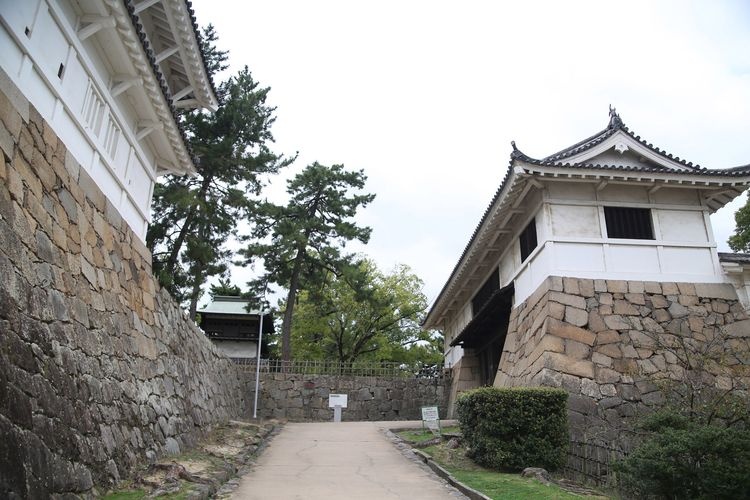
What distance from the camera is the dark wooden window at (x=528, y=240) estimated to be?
548 inches

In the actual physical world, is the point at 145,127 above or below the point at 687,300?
above

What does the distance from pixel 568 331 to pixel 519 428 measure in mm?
3821

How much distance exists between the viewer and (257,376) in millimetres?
20781

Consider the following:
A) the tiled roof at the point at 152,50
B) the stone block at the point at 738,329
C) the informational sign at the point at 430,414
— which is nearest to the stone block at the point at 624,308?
the stone block at the point at 738,329

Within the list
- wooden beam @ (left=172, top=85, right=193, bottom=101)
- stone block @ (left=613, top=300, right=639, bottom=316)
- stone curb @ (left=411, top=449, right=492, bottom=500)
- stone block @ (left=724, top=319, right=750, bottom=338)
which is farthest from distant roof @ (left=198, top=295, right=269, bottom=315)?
stone block @ (left=724, top=319, right=750, bottom=338)

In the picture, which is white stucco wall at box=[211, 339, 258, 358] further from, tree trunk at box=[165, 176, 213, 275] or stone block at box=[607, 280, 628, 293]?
stone block at box=[607, 280, 628, 293]

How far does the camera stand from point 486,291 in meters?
18.8

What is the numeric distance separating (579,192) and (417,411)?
12.8 meters

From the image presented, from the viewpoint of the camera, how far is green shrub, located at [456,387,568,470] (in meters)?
8.80

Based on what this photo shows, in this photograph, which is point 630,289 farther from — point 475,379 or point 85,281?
point 85,281

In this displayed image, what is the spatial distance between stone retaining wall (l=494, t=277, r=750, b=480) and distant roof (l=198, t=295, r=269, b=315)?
17971 mm

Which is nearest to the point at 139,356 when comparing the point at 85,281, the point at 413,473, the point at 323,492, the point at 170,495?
the point at 85,281

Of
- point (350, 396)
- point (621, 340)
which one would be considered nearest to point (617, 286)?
point (621, 340)

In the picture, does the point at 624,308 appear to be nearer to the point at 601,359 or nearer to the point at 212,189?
the point at 601,359
